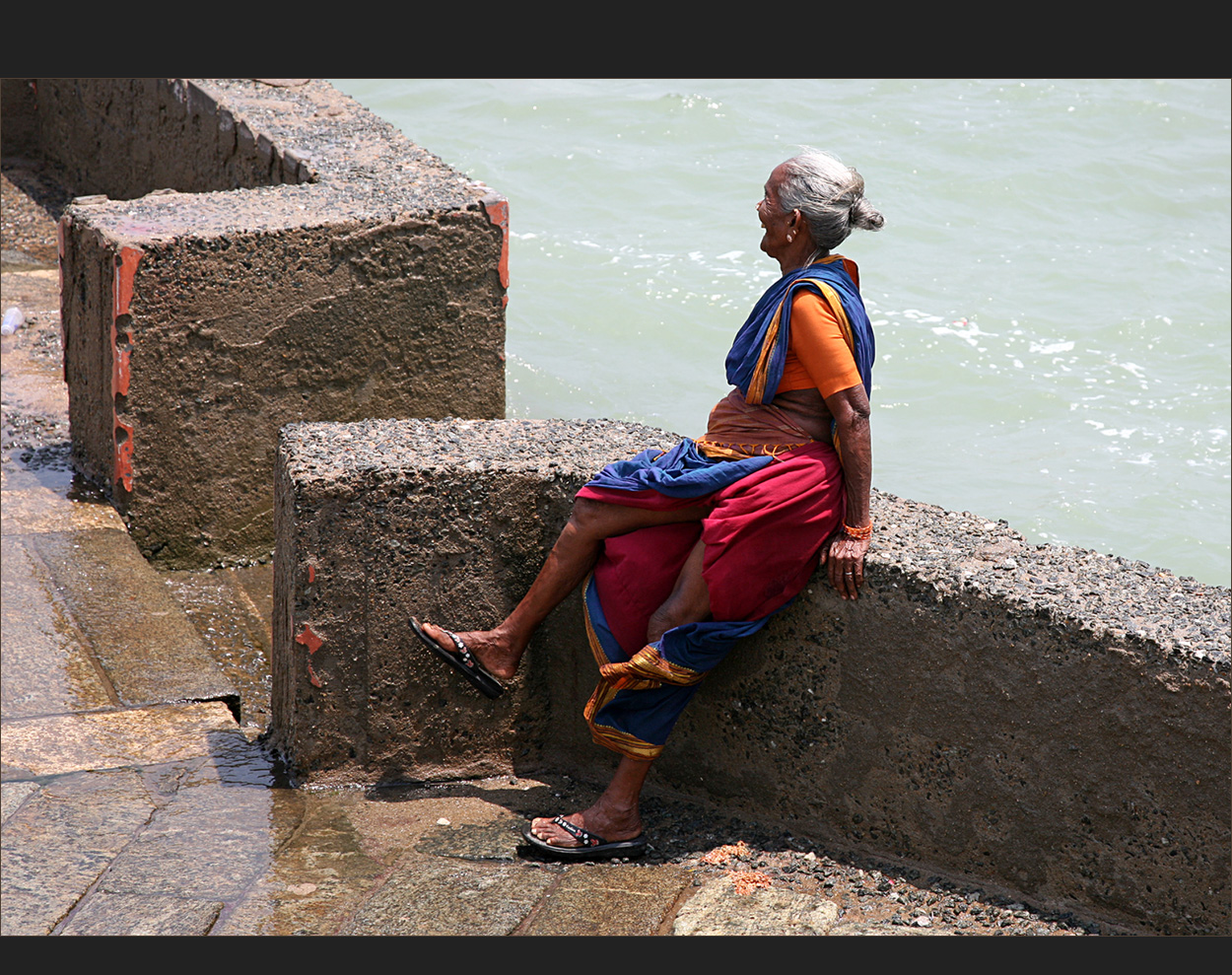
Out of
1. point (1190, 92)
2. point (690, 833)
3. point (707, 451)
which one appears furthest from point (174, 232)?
point (1190, 92)

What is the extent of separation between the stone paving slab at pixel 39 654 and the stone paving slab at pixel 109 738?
10cm

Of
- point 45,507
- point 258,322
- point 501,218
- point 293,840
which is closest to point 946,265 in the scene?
point 501,218

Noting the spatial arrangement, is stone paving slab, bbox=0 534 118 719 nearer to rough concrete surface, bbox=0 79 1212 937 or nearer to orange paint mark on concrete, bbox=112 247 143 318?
rough concrete surface, bbox=0 79 1212 937

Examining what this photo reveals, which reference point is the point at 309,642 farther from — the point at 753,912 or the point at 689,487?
the point at 753,912

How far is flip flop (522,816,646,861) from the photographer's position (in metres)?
3.58

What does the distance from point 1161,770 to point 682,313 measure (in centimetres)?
917

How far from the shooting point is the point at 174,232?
5.11 m

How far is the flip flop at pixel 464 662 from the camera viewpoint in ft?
12.5

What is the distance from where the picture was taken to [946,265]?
13.5m

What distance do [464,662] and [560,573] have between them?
39 centimetres

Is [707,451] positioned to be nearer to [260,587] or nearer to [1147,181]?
[260,587]

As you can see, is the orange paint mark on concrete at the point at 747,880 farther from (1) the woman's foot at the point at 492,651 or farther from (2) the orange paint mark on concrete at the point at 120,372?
(2) the orange paint mark on concrete at the point at 120,372

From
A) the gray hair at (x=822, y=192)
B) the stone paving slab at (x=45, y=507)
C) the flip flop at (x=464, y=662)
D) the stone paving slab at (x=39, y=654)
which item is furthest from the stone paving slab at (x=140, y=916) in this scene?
the stone paving slab at (x=45, y=507)

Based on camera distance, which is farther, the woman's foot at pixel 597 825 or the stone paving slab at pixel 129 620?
the stone paving slab at pixel 129 620
